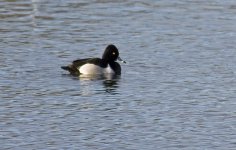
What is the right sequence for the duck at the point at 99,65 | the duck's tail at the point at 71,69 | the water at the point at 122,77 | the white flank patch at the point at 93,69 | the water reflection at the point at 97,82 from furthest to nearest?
the white flank patch at the point at 93,69 < the duck at the point at 99,65 < the duck's tail at the point at 71,69 < the water reflection at the point at 97,82 < the water at the point at 122,77

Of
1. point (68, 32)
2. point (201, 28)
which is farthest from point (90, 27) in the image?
point (201, 28)

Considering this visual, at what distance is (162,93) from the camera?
23.7 meters

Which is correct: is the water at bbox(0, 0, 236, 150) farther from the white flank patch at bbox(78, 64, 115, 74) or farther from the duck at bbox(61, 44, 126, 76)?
the white flank patch at bbox(78, 64, 115, 74)

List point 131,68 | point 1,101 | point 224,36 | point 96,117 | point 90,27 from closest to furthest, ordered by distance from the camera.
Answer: point 96,117, point 1,101, point 131,68, point 224,36, point 90,27

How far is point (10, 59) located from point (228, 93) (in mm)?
7501

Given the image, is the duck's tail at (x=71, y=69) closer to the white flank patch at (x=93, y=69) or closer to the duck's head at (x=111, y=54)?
the white flank patch at (x=93, y=69)

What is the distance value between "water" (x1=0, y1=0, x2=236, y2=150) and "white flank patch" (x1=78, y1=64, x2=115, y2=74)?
48 cm

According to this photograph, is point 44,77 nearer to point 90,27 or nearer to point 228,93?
point 228,93

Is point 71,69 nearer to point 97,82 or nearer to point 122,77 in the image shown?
point 97,82

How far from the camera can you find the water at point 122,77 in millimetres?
19359

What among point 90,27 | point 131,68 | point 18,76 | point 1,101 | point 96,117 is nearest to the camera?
point 96,117

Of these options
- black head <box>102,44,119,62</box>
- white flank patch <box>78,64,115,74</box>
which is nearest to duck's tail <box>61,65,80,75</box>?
white flank patch <box>78,64,115,74</box>

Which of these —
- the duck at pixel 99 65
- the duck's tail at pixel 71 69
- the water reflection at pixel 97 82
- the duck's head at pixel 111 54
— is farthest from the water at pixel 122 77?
the duck's head at pixel 111 54

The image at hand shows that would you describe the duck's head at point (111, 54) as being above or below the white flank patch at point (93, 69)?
above
